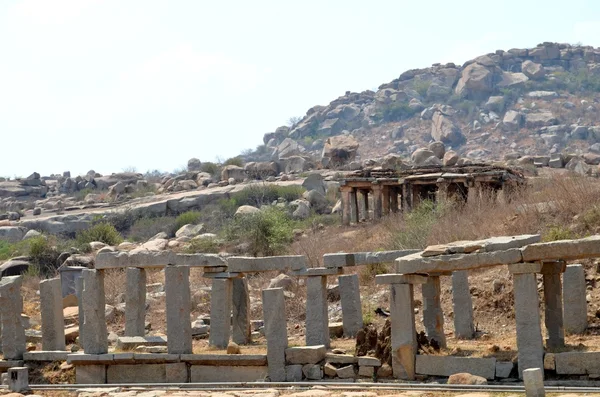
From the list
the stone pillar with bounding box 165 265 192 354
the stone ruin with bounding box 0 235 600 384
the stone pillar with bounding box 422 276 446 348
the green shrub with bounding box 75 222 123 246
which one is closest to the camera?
the stone ruin with bounding box 0 235 600 384

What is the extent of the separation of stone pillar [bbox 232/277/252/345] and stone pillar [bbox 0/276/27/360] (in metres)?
3.82

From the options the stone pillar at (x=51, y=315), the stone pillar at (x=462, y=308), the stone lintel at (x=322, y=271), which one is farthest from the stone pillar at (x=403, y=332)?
the stone pillar at (x=51, y=315)

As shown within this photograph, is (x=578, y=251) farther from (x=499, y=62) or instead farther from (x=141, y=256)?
(x=499, y=62)

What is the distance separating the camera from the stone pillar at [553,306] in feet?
51.6

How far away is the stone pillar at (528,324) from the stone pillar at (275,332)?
3.82 metres

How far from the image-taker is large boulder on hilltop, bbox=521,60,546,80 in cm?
11125

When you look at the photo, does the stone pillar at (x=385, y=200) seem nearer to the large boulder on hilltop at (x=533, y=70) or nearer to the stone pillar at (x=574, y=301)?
the stone pillar at (x=574, y=301)

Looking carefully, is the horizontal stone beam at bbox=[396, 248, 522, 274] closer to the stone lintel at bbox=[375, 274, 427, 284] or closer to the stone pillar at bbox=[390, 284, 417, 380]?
the stone lintel at bbox=[375, 274, 427, 284]

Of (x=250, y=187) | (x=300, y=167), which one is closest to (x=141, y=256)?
(x=250, y=187)

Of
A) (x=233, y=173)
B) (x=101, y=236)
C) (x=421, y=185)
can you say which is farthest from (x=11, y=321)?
(x=233, y=173)

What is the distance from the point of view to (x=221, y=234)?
39.0 m

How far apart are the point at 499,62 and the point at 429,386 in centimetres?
10379

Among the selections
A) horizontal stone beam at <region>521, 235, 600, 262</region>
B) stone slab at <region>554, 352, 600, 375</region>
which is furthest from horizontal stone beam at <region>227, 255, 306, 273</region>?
stone slab at <region>554, 352, 600, 375</region>

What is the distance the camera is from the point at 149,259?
1845cm
